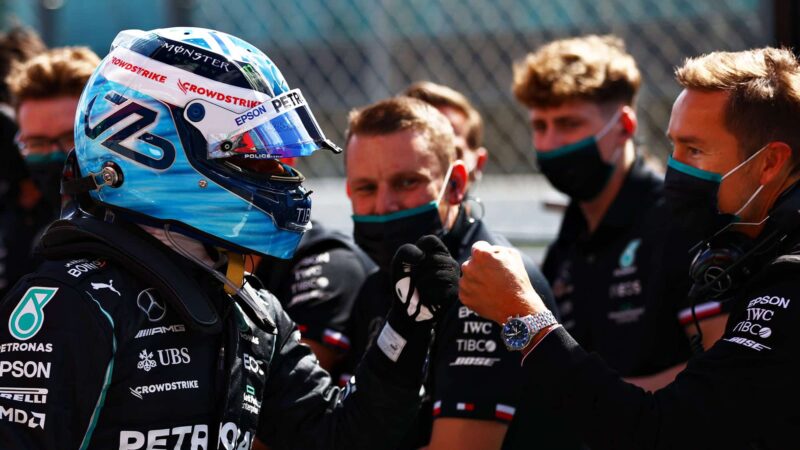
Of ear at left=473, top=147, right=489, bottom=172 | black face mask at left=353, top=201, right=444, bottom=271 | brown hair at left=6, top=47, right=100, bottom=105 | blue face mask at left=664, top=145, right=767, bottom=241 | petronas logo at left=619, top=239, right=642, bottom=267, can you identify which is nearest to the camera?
blue face mask at left=664, top=145, right=767, bottom=241

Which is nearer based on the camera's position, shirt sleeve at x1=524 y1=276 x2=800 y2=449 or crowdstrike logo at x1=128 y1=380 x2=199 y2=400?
crowdstrike logo at x1=128 y1=380 x2=199 y2=400

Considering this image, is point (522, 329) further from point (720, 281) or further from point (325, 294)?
point (325, 294)

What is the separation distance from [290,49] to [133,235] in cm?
329

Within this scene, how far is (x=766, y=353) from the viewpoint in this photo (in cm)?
248

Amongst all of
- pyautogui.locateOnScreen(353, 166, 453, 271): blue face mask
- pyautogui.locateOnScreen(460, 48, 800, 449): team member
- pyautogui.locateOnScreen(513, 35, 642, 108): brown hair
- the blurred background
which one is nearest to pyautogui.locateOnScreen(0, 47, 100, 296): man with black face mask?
the blurred background

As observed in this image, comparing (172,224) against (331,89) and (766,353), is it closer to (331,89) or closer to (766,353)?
(766,353)

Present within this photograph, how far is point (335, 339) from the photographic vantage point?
3.81m

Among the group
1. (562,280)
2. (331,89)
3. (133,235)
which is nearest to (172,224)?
(133,235)

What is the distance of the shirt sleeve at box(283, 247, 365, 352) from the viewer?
12.5 feet

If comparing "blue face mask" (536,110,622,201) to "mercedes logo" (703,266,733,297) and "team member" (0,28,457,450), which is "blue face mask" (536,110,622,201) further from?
"team member" (0,28,457,450)

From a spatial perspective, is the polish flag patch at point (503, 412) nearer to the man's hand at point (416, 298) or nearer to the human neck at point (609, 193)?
the man's hand at point (416, 298)

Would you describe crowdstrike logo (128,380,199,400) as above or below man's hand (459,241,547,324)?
above

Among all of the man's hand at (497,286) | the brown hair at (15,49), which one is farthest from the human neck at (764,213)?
the brown hair at (15,49)

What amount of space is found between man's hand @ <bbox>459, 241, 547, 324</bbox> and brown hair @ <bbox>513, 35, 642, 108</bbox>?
210cm
